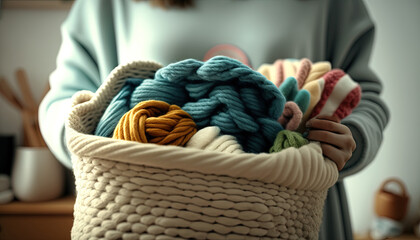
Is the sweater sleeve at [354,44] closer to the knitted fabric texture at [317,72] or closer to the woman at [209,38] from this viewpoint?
the woman at [209,38]

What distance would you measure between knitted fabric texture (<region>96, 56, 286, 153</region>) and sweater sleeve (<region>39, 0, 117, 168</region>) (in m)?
0.17

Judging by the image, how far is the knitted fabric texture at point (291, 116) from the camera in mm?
239

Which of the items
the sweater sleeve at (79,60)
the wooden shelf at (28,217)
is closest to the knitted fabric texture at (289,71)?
the sweater sleeve at (79,60)

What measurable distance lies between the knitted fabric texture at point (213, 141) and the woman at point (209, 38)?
0.18 metres

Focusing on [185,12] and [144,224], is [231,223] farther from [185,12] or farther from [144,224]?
[185,12]

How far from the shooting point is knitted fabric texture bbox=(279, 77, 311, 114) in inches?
10.0

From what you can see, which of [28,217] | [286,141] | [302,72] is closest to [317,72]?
A: [302,72]

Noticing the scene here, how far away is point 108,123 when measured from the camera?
0.23 m

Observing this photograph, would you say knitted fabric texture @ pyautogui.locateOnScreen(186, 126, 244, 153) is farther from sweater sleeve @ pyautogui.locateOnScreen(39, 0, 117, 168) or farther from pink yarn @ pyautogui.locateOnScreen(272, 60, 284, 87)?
sweater sleeve @ pyautogui.locateOnScreen(39, 0, 117, 168)

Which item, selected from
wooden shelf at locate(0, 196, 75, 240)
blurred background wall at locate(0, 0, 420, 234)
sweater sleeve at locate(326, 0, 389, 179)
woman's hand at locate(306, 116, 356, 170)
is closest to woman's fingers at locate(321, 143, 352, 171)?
woman's hand at locate(306, 116, 356, 170)

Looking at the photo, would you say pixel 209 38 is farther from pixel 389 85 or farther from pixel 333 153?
pixel 389 85

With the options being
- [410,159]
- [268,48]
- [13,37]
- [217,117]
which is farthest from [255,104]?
[410,159]

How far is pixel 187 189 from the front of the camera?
17 centimetres

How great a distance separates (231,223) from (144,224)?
6 cm
